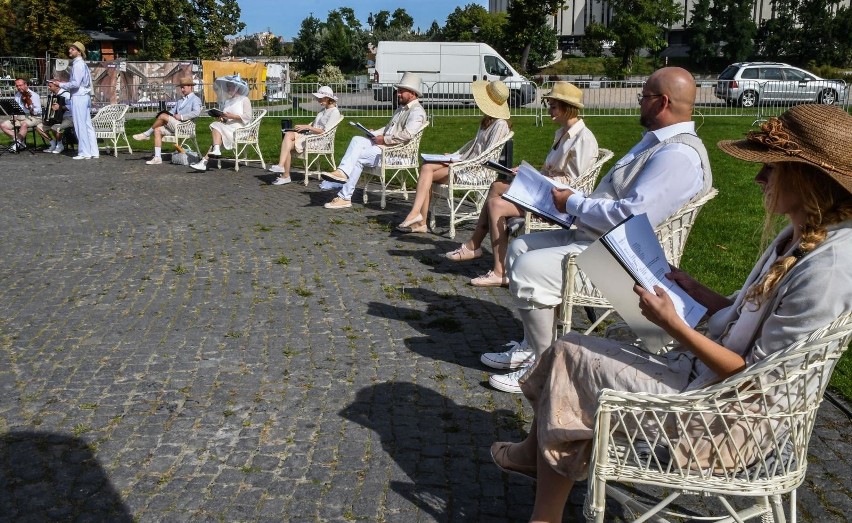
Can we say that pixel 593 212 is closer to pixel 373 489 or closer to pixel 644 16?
pixel 373 489

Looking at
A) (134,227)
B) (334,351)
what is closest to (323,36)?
(134,227)

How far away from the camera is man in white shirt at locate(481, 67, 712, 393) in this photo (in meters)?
4.43

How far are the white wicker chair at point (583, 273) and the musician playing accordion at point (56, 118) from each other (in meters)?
14.9

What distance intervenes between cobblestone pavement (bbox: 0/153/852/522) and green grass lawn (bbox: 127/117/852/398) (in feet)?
5.69

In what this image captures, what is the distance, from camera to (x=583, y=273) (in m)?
4.67

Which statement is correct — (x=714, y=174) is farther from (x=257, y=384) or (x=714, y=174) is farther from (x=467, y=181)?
(x=257, y=384)

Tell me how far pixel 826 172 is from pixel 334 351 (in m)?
3.57

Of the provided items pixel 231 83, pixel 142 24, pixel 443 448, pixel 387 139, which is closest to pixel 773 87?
pixel 231 83

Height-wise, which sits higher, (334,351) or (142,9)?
(142,9)

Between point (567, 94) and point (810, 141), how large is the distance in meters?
4.08

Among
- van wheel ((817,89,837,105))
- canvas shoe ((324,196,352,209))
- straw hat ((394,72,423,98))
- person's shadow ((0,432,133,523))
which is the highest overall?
Result: van wheel ((817,89,837,105))

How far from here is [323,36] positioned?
73250 millimetres

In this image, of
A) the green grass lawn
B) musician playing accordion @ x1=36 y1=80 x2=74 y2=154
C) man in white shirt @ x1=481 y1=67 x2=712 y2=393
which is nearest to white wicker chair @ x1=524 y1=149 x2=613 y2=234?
the green grass lawn

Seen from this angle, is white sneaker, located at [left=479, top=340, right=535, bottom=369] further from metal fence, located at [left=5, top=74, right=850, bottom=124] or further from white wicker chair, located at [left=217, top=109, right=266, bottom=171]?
metal fence, located at [left=5, top=74, right=850, bottom=124]
